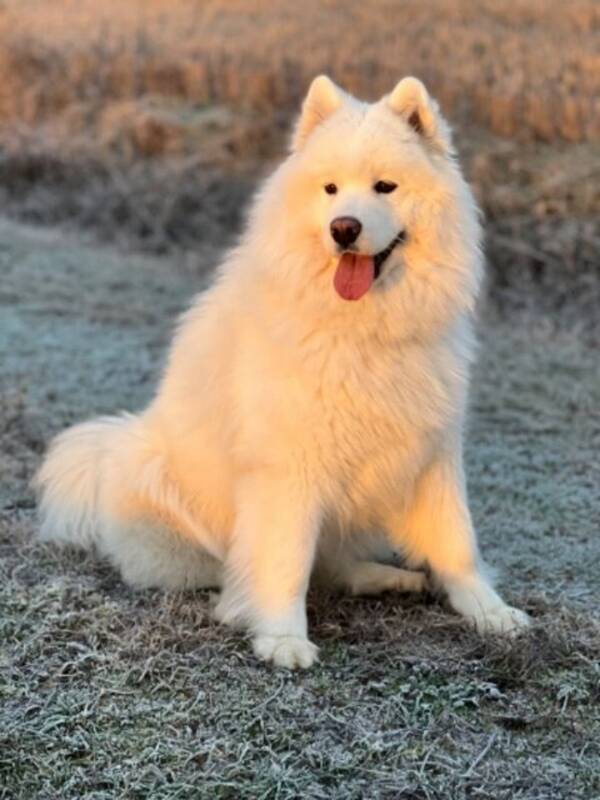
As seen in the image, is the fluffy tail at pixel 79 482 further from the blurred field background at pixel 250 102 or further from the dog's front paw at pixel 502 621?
the blurred field background at pixel 250 102

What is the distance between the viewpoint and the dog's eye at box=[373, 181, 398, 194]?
3.05 m

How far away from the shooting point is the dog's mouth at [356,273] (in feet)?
9.99

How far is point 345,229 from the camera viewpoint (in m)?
2.91

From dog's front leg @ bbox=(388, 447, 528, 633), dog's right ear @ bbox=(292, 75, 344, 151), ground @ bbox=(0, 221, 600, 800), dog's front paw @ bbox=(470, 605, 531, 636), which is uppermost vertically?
dog's right ear @ bbox=(292, 75, 344, 151)

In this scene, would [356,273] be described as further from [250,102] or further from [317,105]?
[250,102]

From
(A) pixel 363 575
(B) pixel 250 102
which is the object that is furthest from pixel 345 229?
(B) pixel 250 102

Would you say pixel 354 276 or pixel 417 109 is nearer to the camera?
pixel 354 276

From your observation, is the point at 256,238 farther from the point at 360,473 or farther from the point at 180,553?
the point at 180,553

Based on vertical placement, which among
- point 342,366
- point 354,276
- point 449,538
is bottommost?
point 449,538

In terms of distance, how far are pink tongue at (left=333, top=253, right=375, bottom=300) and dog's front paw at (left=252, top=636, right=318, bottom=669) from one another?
997 millimetres

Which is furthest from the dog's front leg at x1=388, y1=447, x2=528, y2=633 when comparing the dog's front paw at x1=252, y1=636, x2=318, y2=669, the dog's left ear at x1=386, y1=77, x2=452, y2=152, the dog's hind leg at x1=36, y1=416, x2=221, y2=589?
the dog's left ear at x1=386, y1=77, x2=452, y2=152

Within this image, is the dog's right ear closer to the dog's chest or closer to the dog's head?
the dog's head

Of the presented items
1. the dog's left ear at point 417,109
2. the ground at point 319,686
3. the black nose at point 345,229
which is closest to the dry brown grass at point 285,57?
the ground at point 319,686

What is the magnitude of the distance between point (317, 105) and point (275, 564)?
138 centimetres
